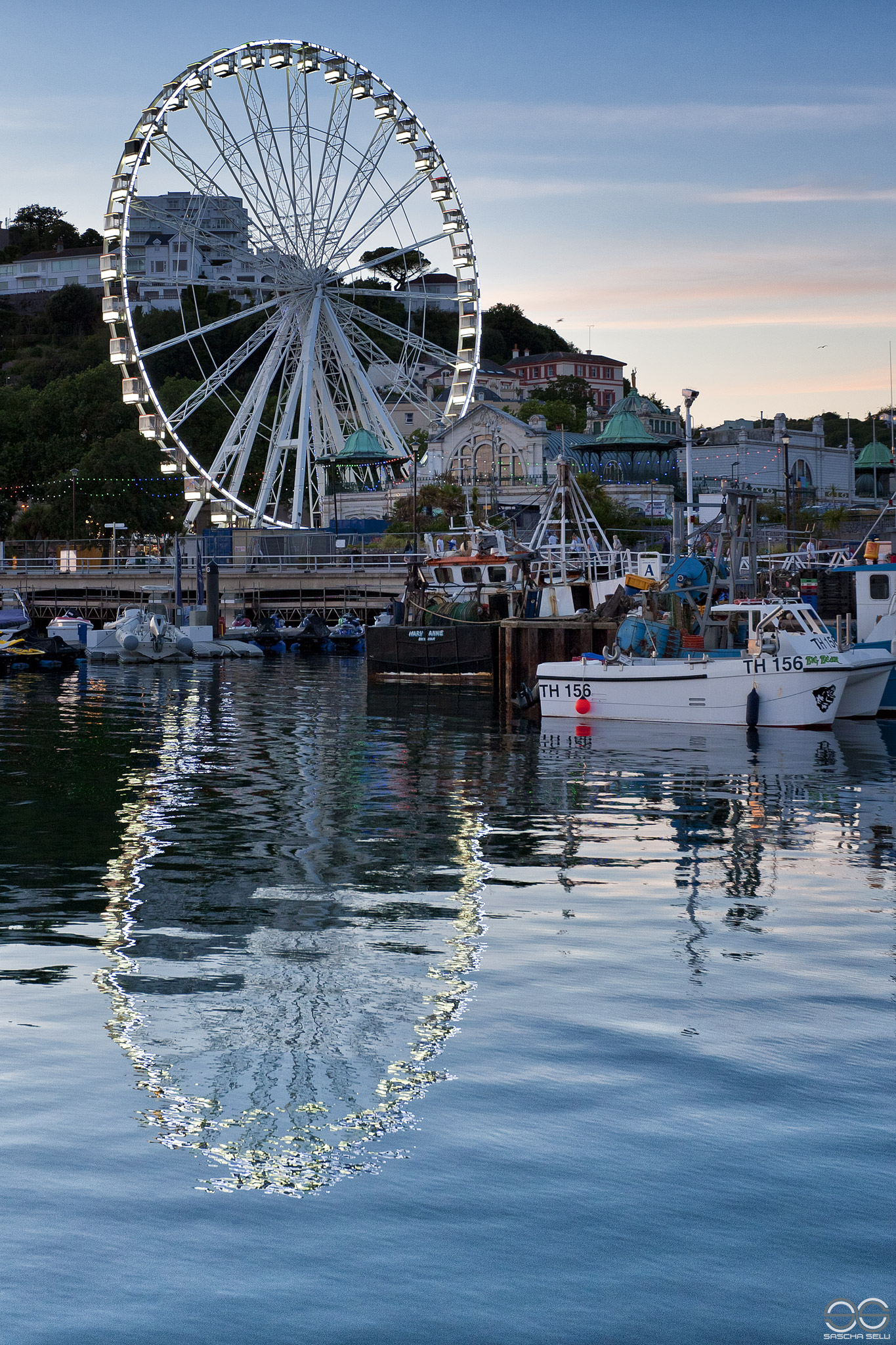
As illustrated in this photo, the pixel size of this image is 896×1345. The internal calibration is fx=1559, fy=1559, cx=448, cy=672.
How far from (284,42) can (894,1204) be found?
8176 cm

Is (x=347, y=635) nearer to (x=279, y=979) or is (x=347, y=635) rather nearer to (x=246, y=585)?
(x=246, y=585)

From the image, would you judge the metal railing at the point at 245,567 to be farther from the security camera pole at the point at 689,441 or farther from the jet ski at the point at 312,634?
the security camera pole at the point at 689,441

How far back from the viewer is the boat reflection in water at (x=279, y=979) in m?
10.9

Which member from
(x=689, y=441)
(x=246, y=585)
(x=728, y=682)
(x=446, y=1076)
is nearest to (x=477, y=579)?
(x=689, y=441)

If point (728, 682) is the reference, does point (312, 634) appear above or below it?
above

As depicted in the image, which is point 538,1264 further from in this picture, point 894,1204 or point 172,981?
point 172,981

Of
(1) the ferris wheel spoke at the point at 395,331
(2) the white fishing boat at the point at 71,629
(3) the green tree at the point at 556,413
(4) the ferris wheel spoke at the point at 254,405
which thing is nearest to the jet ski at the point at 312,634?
(4) the ferris wheel spoke at the point at 254,405

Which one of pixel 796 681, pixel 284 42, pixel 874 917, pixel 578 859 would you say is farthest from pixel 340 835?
pixel 284 42

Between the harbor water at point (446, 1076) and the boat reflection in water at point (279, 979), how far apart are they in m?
0.05

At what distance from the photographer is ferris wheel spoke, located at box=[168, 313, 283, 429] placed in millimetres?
83375

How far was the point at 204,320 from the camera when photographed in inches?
6599

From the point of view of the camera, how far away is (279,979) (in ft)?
49.2

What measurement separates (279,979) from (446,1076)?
342cm

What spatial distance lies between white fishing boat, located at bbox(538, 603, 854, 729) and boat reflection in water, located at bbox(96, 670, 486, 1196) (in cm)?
1433
